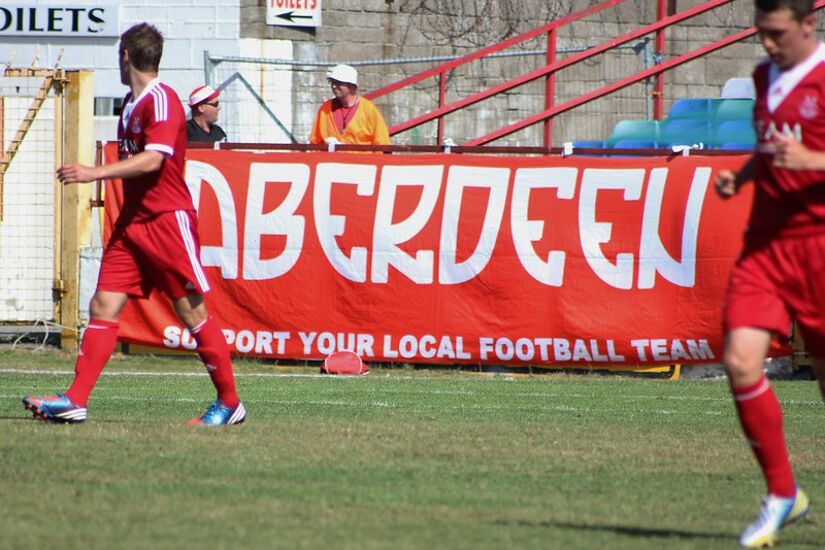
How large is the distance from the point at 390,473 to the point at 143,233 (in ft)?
7.75

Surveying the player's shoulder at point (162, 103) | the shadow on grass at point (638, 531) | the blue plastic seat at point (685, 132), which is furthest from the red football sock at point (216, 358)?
the blue plastic seat at point (685, 132)

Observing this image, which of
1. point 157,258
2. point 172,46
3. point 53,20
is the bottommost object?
point 157,258

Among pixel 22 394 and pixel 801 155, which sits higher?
pixel 801 155

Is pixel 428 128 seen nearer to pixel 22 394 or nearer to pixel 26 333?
pixel 26 333

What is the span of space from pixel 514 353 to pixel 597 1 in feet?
33.1

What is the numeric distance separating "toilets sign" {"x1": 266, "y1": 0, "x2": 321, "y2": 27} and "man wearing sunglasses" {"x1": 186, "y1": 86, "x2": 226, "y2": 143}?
5.56m

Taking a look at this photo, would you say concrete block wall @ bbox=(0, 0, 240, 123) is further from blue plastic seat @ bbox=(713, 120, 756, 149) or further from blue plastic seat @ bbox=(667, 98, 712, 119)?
blue plastic seat @ bbox=(713, 120, 756, 149)

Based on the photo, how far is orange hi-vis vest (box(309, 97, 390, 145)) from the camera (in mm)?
14781

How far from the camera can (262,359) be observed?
14086 mm

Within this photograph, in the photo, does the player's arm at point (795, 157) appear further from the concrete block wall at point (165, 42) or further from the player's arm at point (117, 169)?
the concrete block wall at point (165, 42)

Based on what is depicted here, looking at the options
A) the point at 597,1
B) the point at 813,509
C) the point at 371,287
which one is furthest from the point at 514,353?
the point at 597,1

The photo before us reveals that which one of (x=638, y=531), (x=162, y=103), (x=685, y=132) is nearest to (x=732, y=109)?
(x=685, y=132)

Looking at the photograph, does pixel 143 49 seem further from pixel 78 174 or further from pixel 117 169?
pixel 78 174

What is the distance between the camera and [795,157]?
5480mm
